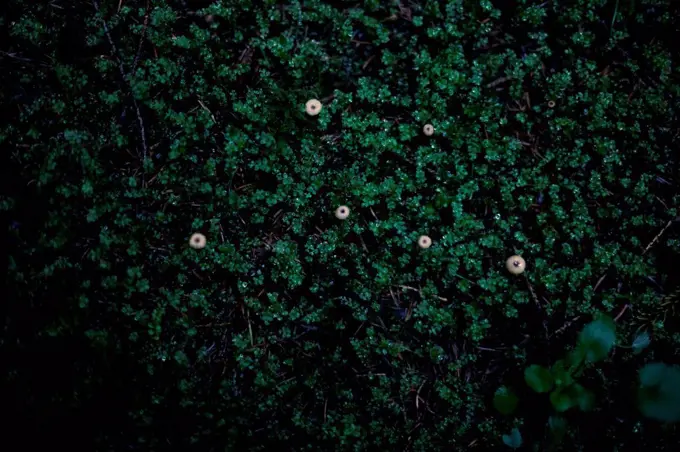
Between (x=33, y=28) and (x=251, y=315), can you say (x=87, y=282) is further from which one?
(x=33, y=28)

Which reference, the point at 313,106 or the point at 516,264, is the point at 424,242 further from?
the point at 313,106

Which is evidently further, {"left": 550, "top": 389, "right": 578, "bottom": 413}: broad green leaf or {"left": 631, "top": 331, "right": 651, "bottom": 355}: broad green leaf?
{"left": 631, "top": 331, "right": 651, "bottom": 355}: broad green leaf

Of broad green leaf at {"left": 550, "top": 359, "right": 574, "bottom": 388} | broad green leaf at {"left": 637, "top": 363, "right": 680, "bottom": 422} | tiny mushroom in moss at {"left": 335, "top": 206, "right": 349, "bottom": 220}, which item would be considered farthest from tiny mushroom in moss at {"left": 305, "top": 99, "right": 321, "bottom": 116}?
broad green leaf at {"left": 637, "top": 363, "right": 680, "bottom": 422}

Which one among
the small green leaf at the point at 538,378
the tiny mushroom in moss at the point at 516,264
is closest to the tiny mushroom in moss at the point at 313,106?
the tiny mushroom in moss at the point at 516,264

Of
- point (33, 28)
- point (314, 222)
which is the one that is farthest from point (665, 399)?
point (33, 28)

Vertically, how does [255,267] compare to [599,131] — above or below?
below

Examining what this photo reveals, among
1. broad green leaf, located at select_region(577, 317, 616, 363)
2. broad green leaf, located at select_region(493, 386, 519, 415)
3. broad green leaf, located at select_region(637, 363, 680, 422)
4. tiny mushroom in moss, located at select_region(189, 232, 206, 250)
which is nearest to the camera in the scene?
broad green leaf, located at select_region(637, 363, 680, 422)

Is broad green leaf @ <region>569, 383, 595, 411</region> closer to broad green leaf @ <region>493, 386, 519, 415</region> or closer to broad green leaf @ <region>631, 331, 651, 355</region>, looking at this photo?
broad green leaf @ <region>493, 386, 519, 415</region>
